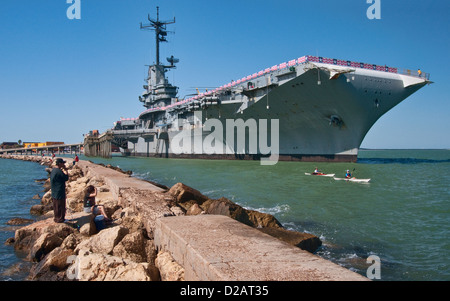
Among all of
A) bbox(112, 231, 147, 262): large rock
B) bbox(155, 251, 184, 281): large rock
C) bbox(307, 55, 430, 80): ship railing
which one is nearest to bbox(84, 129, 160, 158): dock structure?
bbox(307, 55, 430, 80): ship railing

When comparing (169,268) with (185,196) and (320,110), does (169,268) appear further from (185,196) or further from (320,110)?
(320,110)

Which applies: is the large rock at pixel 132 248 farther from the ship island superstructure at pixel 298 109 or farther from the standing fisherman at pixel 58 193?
the ship island superstructure at pixel 298 109

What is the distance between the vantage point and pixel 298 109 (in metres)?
29.0

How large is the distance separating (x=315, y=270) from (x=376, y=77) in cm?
2669

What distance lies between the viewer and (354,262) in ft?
20.6

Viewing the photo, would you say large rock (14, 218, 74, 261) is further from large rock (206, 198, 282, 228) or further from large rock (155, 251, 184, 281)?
large rock (206, 198, 282, 228)

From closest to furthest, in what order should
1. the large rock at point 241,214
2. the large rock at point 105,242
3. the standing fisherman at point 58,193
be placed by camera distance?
the large rock at point 105,242, the standing fisherman at point 58,193, the large rock at point 241,214

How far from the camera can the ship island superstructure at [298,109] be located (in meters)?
25.2

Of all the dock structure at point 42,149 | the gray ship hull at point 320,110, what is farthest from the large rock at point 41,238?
the dock structure at point 42,149

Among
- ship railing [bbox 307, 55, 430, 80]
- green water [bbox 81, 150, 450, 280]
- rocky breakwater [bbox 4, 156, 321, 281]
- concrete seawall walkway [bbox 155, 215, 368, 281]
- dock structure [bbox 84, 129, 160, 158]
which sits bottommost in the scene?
green water [bbox 81, 150, 450, 280]

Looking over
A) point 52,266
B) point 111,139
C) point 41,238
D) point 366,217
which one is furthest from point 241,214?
point 111,139

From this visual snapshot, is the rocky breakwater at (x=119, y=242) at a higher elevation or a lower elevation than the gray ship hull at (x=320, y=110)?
lower

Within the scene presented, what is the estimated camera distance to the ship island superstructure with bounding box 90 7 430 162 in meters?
25.2

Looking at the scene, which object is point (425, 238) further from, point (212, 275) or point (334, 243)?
point (212, 275)
